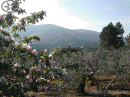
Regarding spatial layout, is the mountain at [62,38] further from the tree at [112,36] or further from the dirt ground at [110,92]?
the dirt ground at [110,92]

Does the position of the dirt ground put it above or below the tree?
below

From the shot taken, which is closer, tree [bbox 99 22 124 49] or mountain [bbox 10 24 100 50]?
tree [bbox 99 22 124 49]

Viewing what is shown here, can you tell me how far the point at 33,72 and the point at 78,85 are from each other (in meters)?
9.83

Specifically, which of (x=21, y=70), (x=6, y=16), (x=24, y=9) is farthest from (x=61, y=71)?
(x=24, y=9)

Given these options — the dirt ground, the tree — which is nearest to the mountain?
the tree

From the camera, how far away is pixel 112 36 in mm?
35281

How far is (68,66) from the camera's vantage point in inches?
125

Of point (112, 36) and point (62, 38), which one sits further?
point (62, 38)

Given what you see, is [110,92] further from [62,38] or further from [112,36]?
[62,38]

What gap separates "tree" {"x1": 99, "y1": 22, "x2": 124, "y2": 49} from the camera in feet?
115

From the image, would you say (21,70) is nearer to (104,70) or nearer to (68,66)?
(68,66)

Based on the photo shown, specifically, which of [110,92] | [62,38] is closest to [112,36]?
[110,92]

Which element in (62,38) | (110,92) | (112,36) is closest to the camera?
(110,92)

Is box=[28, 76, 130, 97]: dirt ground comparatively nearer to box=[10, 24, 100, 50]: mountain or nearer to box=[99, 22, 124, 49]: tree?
box=[99, 22, 124, 49]: tree
